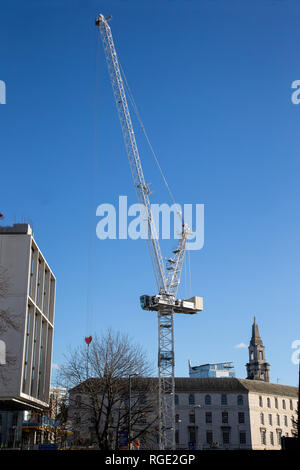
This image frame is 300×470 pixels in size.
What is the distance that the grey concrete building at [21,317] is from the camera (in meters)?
47.6

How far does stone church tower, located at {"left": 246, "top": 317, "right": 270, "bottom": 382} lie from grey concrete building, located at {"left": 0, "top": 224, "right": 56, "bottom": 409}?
128052mm

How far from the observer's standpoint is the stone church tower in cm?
17488

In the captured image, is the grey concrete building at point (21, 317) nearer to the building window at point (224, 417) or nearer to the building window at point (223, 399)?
the building window at point (224, 417)

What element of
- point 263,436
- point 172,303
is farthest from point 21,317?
point 263,436

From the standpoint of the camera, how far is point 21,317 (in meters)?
48.6

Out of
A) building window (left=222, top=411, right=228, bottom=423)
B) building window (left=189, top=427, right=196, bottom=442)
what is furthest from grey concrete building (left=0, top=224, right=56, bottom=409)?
building window (left=222, top=411, right=228, bottom=423)

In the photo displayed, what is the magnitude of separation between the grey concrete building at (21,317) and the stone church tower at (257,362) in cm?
12805

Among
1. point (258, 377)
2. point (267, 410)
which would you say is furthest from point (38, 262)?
point (258, 377)

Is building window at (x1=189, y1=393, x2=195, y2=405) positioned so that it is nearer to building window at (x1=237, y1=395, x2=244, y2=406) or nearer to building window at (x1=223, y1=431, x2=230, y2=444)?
building window at (x1=223, y1=431, x2=230, y2=444)

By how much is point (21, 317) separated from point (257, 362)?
140091 mm

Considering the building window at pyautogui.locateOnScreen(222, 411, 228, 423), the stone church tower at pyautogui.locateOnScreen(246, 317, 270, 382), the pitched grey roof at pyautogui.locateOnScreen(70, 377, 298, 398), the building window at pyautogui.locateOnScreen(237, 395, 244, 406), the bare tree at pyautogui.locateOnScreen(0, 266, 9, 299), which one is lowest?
the building window at pyautogui.locateOnScreen(222, 411, 228, 423)

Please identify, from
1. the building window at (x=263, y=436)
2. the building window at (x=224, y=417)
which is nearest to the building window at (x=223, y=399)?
the building window at (x=224, y=417)

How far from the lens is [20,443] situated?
57.1 m

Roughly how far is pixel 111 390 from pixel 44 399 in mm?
12257
